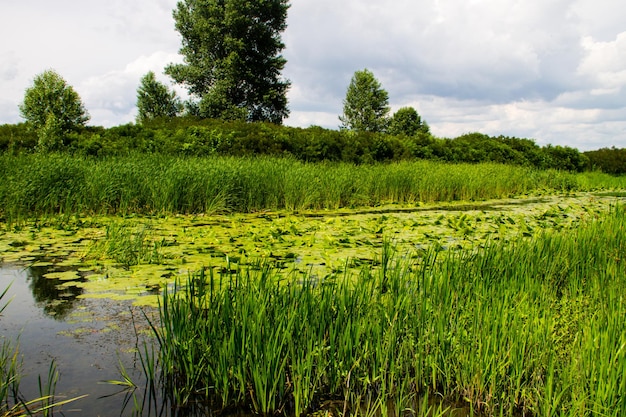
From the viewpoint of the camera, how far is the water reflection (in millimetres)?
4270

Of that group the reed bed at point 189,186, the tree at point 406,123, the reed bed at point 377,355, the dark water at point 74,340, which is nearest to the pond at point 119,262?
the dark water at point 74,340

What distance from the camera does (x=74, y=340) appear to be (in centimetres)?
363

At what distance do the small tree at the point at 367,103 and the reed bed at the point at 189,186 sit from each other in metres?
24.5

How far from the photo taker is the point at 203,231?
7133 millimetres

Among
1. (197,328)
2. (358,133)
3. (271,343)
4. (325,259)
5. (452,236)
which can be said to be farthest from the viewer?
(358,133)

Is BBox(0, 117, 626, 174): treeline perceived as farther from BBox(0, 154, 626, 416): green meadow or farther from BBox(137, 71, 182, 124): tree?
BBox(137, 71, 182, 124): tree

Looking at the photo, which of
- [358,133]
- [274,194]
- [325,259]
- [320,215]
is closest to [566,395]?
[325,259]

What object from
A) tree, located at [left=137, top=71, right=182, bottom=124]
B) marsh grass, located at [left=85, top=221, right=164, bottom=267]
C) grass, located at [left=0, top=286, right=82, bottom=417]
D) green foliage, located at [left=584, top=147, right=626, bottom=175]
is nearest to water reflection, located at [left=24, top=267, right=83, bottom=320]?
marsh grass, located at [left=85, top=221, right=164, bottom=267]

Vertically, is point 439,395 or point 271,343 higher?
point 271,343

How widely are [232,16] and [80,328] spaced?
26624mm

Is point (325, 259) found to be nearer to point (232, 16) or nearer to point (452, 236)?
point (452, 236)

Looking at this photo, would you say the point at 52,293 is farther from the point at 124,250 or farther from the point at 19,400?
the point at 19,400

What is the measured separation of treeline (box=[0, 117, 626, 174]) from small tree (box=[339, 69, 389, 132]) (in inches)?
634

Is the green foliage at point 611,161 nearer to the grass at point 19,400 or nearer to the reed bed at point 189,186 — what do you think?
the reed bed at point 189,186
